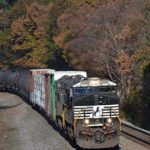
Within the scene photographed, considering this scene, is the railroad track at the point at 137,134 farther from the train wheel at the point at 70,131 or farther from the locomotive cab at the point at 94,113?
the train wheel at the point at 70,131

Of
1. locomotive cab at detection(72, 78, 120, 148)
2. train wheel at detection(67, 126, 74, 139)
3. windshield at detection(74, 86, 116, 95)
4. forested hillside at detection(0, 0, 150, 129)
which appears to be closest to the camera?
locomotive cab at detection(72, 78, 120, 148)

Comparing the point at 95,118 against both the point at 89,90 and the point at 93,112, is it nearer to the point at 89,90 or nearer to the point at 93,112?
the point at 93,112

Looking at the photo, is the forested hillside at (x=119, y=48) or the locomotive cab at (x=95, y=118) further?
the forested hillside at (x=119, y=48)

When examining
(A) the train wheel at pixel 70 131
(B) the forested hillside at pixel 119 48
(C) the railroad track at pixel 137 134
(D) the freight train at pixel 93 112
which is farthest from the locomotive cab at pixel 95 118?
(B) the forested hillside at pixel 119 48

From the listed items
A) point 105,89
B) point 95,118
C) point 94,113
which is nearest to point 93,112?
point 94,113

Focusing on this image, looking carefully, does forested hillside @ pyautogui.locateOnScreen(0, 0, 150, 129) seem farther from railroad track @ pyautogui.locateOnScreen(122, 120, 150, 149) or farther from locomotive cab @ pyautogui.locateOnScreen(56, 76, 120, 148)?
locomotive cab @ pyautogui.locateOnScreen(56, 76, 120, 148)

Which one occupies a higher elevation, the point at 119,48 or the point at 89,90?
the point at 119,48

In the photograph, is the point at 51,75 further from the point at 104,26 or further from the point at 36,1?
the point at 36,1

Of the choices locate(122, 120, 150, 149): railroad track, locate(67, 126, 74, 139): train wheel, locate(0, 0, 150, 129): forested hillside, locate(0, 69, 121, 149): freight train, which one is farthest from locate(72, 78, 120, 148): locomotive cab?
locate(0, 0, 150, 129): forested hillside

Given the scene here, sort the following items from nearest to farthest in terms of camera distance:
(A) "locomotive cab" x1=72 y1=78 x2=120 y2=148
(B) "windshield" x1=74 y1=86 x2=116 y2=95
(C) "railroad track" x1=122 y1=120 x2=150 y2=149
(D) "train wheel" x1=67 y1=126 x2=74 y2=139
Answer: (A) "locomotive cab" x1=72 y1=78 x2=120 y2=148, (B) "windshield" x1=74 y1=86 x2=116 y2=95, (D) "train wheel" x1=67 y1=126 x2=74 y2=139, (C) "railroad track" x1=122 y1=120 x2=150 y2=149

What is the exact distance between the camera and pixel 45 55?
214 ft

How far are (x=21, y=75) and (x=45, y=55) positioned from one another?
761 inches

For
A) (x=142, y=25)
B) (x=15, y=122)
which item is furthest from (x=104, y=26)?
(x=15, y=122)

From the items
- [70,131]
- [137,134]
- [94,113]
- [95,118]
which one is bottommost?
[137,134]
